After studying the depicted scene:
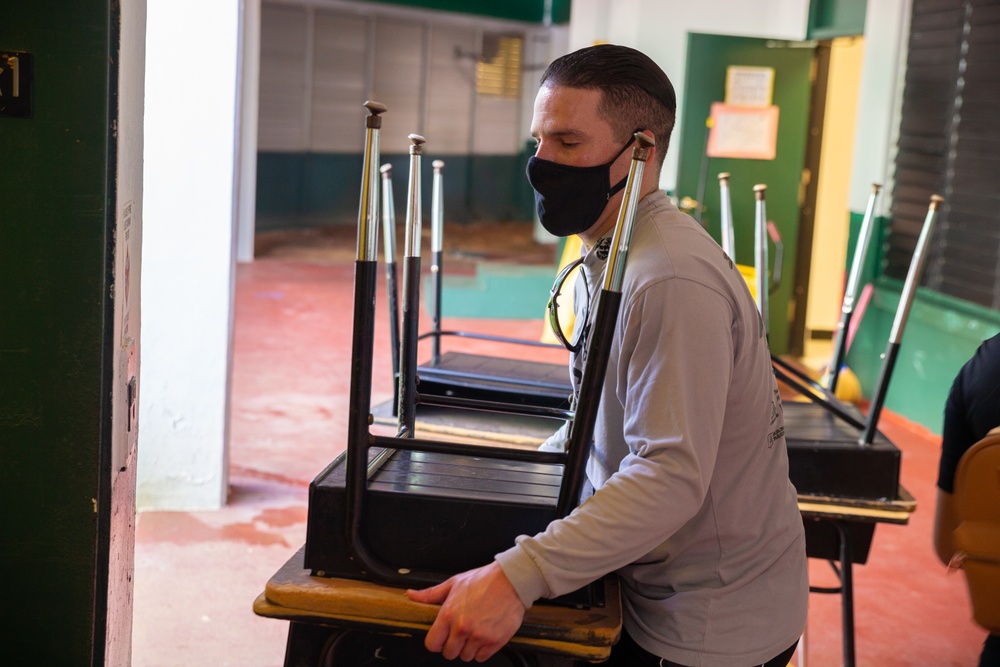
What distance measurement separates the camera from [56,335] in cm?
159

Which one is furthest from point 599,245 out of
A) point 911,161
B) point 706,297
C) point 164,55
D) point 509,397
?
point 911,161

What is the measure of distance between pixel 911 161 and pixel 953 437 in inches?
182

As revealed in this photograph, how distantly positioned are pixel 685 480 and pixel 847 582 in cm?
137

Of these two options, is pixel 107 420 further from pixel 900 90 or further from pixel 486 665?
pixel 900 90

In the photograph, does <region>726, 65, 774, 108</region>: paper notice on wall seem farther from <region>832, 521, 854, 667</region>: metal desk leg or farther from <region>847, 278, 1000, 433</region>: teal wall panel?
<region>832, 521, 854, 667</region>: metal desk leg

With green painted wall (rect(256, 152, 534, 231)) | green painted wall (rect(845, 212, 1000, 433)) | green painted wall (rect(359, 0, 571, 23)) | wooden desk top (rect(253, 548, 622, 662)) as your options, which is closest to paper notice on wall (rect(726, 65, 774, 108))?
green painted wall (rect(845, 212, 1000, 433))

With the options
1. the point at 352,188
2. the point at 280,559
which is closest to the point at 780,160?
the point at 280,559

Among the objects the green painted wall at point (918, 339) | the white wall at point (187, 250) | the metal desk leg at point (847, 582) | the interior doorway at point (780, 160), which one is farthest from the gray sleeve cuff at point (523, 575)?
the interior doorway at point (780, 160)

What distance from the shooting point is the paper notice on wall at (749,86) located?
704cm

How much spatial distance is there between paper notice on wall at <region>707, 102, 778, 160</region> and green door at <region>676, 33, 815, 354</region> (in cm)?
4

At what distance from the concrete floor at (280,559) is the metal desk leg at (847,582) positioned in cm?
55

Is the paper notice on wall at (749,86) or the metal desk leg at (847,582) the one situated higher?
the paper notice on wall at (749,86)

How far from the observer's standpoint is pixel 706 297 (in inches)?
49.9

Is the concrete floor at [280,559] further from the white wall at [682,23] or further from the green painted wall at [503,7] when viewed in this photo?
the green painted wall at [503,7]
